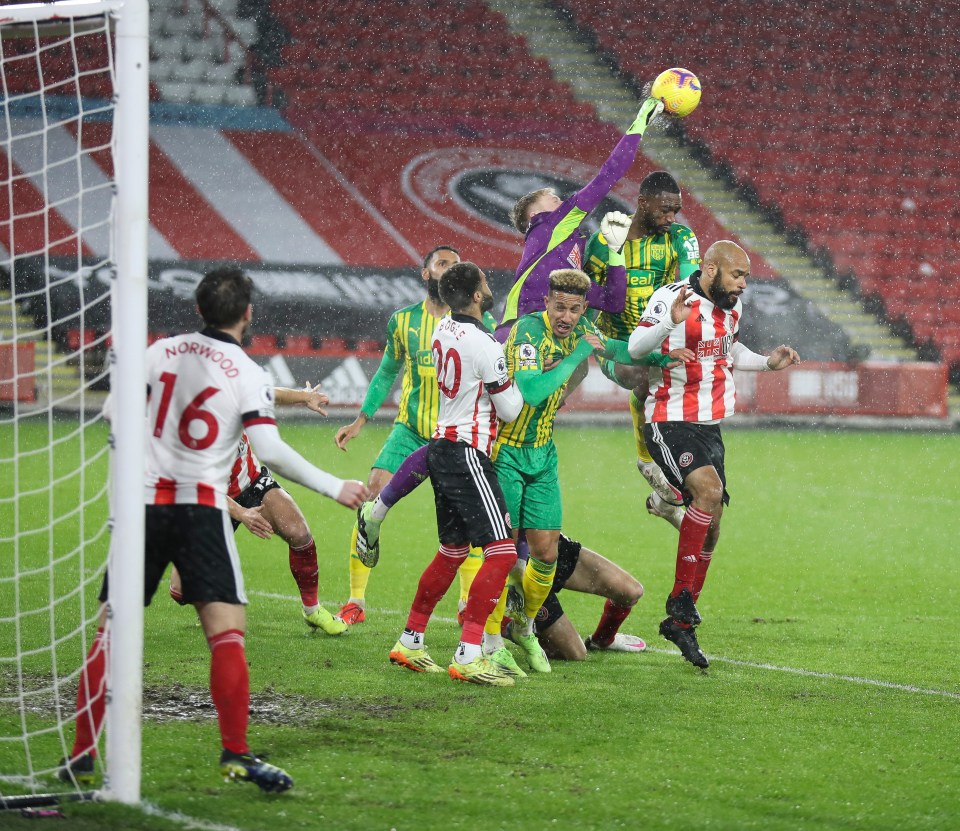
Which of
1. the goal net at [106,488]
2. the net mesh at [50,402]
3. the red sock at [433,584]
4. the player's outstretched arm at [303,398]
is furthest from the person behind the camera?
the red sock at [433,584]

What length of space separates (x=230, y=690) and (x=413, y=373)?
3826 millimetres

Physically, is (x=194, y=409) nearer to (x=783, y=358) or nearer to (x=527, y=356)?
(x=527, y=356)

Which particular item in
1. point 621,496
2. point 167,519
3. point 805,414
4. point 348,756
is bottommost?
point 805,414

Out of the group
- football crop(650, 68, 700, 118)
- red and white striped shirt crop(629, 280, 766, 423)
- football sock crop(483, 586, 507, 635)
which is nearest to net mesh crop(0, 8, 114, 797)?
football sock crop(483, 586, 507, 635)

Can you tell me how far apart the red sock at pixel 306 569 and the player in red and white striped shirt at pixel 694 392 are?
6.04ft

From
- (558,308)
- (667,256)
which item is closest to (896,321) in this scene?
(667,256)

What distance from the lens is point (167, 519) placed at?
4.30 metres

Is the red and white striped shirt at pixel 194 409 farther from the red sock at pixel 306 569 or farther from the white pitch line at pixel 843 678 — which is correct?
the white pitch line at pixel 843 678

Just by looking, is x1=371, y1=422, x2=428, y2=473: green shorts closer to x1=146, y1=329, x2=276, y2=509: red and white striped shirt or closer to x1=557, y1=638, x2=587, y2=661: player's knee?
x1=557, y1=638, x2=587, y2=661: player's knee

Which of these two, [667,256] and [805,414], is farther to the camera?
[805,414]

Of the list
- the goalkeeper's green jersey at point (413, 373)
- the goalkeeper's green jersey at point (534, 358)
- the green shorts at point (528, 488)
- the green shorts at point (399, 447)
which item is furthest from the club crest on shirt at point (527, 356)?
the green shorts at point (399, 447)

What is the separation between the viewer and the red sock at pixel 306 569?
6895 mm

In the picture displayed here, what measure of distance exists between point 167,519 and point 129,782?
2.71 ft

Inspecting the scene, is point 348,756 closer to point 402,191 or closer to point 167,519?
point 167,519
